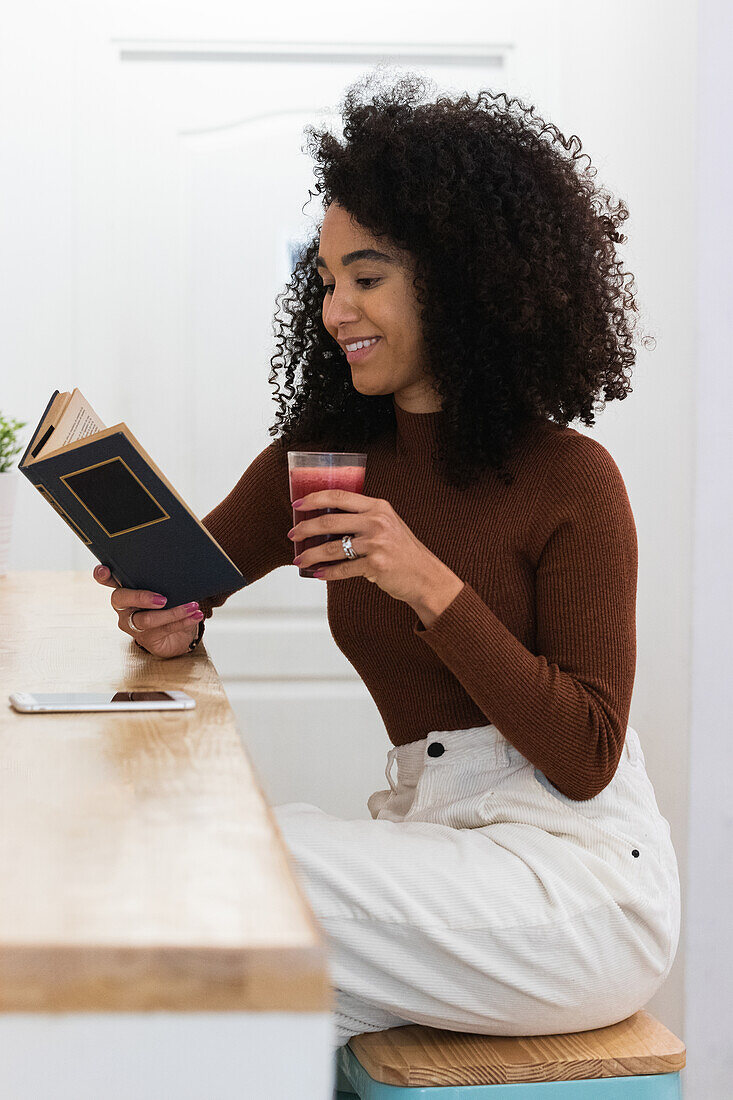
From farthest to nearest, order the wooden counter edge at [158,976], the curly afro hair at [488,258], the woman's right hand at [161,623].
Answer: the curly afro hair at [488,258], the woman's right hand at [161,623], the wooden counter edge at [158,976]

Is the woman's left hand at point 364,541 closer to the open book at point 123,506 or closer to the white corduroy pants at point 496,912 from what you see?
the open book at point 123,506

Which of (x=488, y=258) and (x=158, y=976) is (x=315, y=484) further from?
(x=158, y=976)

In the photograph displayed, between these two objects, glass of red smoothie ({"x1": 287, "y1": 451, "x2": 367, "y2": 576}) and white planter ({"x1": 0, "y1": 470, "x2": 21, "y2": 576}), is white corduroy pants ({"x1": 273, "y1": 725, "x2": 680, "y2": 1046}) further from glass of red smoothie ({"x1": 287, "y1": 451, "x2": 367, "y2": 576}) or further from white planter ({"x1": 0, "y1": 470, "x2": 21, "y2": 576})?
white planter ({"x1": 0, "y1": 470, "x2": 21, "y2": 576})

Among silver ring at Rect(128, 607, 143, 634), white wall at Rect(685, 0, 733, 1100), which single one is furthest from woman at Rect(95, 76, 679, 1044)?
white wall at Rect(685, 0, 733, 1100)

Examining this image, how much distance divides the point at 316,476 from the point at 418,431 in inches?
14.9

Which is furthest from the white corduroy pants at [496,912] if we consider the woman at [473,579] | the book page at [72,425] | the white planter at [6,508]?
the white planter at [6,508]

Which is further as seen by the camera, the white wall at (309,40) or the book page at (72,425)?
the white wall at (309,40)

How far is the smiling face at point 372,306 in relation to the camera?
148 cm

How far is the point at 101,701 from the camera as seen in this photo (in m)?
0.98

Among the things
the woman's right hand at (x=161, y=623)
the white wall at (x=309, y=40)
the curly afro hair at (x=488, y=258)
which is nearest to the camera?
the woman's right hand at (x=161, y=623)

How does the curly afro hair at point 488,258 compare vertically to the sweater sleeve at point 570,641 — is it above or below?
above

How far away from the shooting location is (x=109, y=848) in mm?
576

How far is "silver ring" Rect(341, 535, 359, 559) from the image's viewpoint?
1.17m

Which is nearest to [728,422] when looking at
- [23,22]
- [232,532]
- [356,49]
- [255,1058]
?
[232,532]
